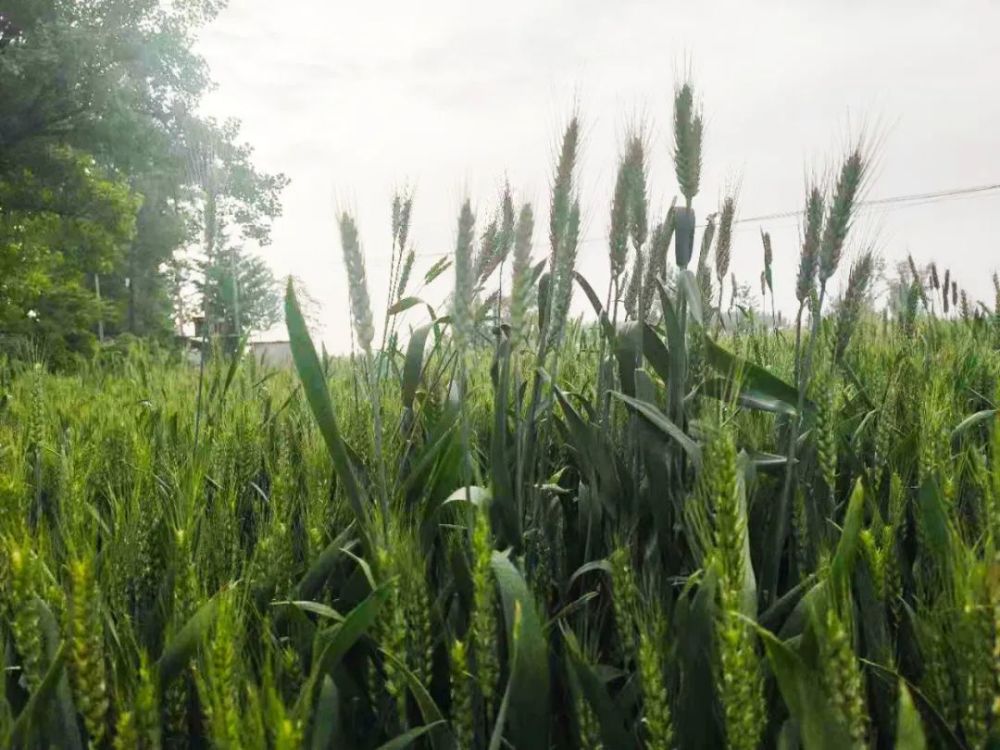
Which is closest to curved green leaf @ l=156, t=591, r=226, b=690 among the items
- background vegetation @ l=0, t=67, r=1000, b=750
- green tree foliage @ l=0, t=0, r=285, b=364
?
background vegetation @ l=0, t=67, r=1000, b=750

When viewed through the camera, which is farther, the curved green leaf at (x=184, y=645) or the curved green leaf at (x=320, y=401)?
the curved green leaf at (x=320, y=401)

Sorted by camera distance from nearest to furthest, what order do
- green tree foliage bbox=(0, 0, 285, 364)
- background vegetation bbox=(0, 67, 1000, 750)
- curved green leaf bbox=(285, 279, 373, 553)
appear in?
background vegetation bbox=(0, 67, 1000, 750), curved green leaf bbox=(285, 279, 373, 553), green tree foliage bbox=(0, 0, 285, 364)

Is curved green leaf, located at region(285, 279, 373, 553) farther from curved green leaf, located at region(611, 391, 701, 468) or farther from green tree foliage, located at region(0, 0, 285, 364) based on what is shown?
green tree foliage, located at region(0, 0, 285, 364)

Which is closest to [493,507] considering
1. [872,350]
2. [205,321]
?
[205,321]

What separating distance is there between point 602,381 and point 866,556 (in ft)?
1.28

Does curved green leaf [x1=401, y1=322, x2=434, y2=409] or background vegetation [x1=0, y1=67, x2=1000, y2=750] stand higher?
curved green leaf [x1=401, y1=322, x2=434, y2=409]

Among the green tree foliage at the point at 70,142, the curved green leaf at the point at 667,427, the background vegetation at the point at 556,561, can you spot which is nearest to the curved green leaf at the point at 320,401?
the background vegetation at the point at 556,561

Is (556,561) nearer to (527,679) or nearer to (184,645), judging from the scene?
(527,679)

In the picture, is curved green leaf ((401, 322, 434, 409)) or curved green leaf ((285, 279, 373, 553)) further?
curved green leaf ((401, 322, 434, 409))

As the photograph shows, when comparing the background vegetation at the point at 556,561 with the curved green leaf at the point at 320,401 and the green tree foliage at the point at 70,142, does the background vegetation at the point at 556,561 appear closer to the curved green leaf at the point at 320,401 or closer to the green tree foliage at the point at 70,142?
the curved green leaf at the point at 320,401

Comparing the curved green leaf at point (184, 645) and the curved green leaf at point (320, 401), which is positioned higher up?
the curved green leaf at point (320, 401)

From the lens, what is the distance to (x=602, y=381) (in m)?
1.08

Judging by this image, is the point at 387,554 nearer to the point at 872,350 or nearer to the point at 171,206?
the point at 872,350

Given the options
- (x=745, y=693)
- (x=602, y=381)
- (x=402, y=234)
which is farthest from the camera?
(x=402, y=234)
